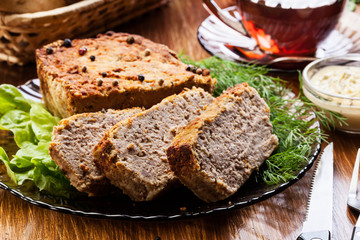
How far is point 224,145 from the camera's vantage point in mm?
3238

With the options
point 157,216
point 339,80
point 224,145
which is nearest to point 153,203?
point 157,216

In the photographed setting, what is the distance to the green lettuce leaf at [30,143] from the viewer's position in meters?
3.30

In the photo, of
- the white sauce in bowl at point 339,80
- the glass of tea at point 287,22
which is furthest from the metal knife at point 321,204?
the glass of tea at point 287,22

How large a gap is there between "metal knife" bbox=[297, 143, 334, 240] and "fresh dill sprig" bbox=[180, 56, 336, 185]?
13 cm

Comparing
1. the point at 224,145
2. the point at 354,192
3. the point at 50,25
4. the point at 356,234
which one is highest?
the point at 50,25

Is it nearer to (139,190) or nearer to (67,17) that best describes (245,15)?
(67,17)

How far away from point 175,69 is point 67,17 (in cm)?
152

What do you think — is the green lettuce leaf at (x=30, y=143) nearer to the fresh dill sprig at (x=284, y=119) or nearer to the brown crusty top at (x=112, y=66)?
the brown crusty top at (x=112, y=66)

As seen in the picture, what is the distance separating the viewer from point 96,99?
3.72 meters

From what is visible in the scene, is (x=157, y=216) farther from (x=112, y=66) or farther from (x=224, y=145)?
(x=112, y=66)

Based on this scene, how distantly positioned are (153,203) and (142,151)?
0.36 meters

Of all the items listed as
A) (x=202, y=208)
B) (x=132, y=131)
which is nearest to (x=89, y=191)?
(x=132, y=131)

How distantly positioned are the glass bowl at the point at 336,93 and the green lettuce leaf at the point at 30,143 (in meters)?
2.22

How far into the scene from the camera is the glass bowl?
3982mm
